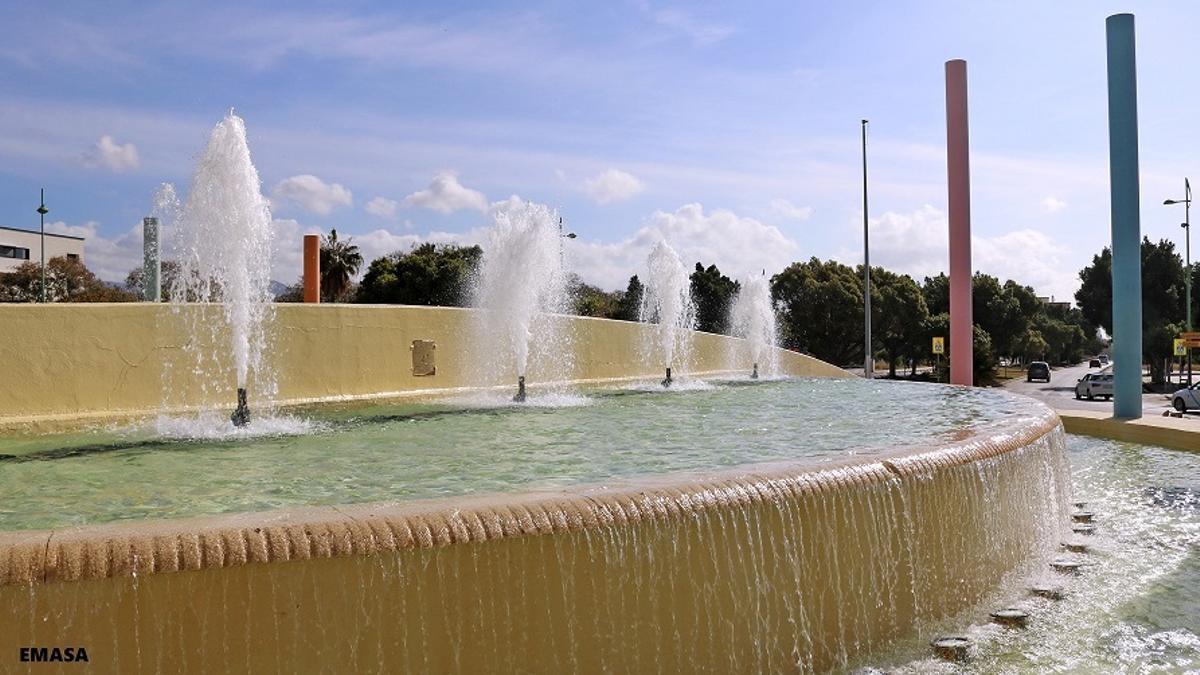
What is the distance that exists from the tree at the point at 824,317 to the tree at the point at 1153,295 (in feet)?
37.5

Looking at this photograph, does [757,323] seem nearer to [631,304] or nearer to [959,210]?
[959,210]

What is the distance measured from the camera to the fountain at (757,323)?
66.8 feet

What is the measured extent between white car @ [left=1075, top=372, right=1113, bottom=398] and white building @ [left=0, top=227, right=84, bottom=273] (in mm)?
49310

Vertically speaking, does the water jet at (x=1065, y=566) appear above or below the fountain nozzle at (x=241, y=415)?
below

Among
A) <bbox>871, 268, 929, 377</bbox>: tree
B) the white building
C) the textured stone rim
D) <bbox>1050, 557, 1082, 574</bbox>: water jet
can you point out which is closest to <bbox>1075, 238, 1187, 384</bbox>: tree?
<bbox>871, 268, 929, 377</bbox>: tree

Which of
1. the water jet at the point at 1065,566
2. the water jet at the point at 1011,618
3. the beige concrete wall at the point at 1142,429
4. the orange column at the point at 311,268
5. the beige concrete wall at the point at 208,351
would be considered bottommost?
the water jet at the point at 1011,618

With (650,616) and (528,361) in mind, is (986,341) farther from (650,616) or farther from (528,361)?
(650,616)

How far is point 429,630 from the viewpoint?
3.28 meters

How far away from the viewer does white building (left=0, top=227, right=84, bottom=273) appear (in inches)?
2060

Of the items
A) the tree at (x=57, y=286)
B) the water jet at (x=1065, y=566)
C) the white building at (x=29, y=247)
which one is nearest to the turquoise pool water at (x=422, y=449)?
the water jet at (x=1065, y=566)

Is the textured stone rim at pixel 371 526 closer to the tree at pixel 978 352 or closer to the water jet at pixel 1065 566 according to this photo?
the water jet at pixel 1065 566

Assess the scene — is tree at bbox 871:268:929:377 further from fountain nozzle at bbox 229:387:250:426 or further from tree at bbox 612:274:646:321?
fountain nozzle at bbox 229:387:250:426

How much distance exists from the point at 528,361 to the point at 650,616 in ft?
33.7

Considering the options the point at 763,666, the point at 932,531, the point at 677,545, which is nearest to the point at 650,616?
the point at 677,545
